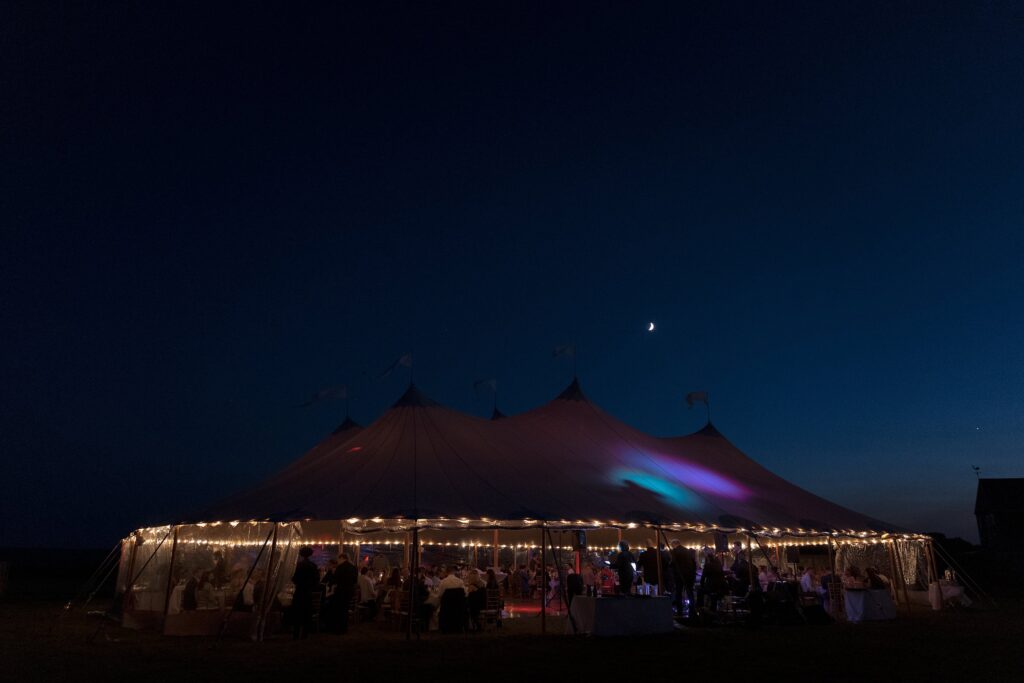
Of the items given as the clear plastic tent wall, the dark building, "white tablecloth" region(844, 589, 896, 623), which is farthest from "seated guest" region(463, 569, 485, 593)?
the dark building

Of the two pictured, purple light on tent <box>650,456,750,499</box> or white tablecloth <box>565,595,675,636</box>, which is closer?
white tablecloth <box>565,595,675,636</box>

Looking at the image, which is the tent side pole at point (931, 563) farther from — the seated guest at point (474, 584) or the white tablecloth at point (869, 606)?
the seated guest at point (474, 584)

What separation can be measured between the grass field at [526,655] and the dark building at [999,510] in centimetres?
3217

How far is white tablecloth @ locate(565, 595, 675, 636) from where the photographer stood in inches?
395

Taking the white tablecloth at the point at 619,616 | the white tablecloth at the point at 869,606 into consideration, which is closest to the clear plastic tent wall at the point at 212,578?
the white tablecloth at the point at 619,616

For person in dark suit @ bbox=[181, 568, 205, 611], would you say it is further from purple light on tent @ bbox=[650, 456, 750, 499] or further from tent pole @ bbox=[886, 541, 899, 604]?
tent pole @ bbox=[886, 541, 899, 604]

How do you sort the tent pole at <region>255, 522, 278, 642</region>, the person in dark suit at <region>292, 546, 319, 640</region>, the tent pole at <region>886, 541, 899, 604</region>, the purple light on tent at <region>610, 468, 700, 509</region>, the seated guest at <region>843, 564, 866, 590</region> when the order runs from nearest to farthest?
the tent pole at <region>255, 522, 278, 642</region>, the person in dark suit at <region>292, 546, 319, 640</region>, the purple light on tent at <region>610, 468, 700, 509</region>, the seated guest at <region>843, 564, 866, 590</region>, the tent pole at <region>886, 541, 899, 604</region>

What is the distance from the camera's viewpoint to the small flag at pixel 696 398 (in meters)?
18.6

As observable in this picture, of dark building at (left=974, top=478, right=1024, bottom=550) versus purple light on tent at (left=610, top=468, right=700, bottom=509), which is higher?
dark building at (left=974, top=478, right=1024, bottom=550)

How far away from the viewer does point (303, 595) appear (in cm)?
Result: 1019

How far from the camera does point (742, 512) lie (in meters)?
13.1

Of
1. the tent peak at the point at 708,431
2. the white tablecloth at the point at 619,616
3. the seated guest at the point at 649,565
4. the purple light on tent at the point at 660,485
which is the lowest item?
the white tablecloth at the point at 619,616

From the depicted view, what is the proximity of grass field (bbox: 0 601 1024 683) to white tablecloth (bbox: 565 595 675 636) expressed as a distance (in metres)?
0.26

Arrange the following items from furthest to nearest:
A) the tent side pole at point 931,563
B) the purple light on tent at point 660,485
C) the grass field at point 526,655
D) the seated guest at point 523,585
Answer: the seated guest at point 523,585, the tent side pole at point 931,563, the purple light on tent at point 660,485, the grass field at point 526,655
